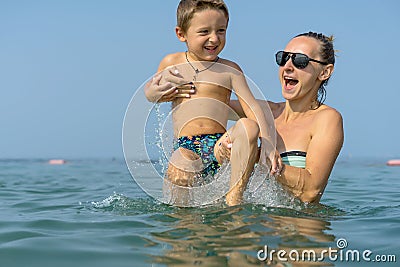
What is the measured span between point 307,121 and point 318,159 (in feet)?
1.57

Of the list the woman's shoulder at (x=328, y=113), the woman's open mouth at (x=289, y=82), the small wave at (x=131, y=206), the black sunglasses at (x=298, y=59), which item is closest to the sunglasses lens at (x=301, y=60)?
the black sunglasses at (x=298, y=59)

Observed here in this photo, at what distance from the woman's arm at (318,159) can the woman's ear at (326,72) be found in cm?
48

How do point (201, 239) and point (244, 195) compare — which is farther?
point (244, 195)

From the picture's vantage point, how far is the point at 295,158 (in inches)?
203

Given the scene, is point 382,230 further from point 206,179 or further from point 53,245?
point 53,245

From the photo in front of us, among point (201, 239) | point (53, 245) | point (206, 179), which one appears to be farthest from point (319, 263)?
point (206, 179)

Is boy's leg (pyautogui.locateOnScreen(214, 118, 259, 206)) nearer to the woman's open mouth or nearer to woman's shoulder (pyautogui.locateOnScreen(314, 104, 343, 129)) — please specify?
woman's shoulder (pyautogui.locateOnScreen(314, 104, 343, 129))

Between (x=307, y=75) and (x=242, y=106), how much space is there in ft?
2.27

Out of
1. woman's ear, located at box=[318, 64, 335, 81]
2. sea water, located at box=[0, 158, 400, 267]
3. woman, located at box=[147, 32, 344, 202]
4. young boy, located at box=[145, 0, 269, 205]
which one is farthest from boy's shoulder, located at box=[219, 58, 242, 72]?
sea water, located at box=[0, 158, 400, 267]

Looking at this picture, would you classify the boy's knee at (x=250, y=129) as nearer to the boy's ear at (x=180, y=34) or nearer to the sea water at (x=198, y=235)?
the sea water at (x=198, y=235)

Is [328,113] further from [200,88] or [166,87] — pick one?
[166,87]

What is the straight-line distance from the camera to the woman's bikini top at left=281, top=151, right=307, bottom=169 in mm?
5125

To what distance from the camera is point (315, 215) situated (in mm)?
4895

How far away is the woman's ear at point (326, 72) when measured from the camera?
5402 mm
